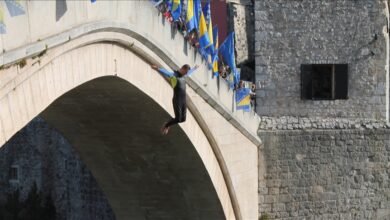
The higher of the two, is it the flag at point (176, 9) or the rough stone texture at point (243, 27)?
the rough stone texture at point (243, 27)

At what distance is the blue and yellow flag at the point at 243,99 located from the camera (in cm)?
1568

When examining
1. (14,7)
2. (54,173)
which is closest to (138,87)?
(14,7)

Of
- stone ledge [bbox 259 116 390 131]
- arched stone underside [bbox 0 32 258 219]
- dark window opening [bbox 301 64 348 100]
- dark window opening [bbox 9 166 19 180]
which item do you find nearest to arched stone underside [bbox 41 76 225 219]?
arched stone underside [bbox 0 32 258 219]

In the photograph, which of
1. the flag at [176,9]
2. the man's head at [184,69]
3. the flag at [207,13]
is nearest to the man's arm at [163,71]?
the man's head at [184,69]

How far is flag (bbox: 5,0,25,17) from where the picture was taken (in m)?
7.82

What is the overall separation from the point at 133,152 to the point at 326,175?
420 centimetres

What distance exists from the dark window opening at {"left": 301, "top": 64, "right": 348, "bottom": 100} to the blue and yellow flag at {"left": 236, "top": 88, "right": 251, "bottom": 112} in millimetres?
2485

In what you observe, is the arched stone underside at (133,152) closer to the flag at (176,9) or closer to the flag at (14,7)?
the flag at (176,9)

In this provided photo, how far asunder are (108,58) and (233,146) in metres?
5.41

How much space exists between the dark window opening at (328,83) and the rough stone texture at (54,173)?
16.1 ft

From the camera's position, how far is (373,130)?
1748 cm

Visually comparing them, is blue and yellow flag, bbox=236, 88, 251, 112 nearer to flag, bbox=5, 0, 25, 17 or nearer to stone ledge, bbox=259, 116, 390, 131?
stone ledge, bbox=259, 116, 390, 131

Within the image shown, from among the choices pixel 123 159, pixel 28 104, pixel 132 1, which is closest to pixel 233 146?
pixel 123 159

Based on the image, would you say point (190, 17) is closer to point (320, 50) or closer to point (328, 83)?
point (320, 50)
